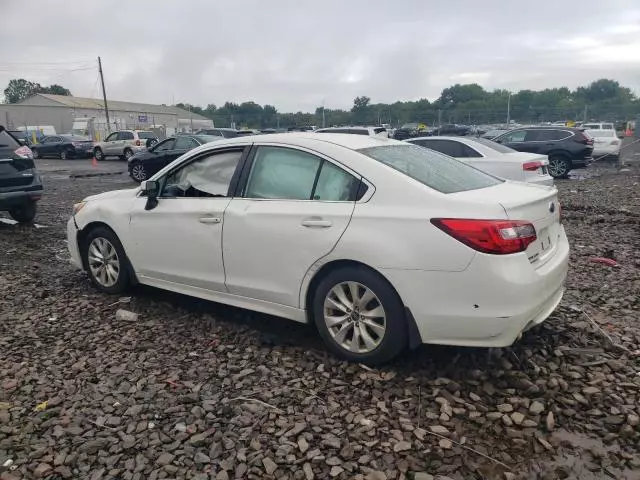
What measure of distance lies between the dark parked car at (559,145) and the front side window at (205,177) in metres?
13.2

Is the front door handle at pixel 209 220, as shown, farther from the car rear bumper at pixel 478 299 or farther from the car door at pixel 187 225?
the car rear bumper at pixel 478 299

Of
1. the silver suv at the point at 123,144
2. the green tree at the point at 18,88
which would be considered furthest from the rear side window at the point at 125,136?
the green tree at the point at 18,88

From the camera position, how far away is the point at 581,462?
2.72 meters

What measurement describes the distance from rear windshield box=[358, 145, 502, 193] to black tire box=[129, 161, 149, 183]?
14039mm

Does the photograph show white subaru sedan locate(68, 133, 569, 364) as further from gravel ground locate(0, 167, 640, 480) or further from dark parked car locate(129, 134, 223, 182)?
dark parked car locate(129, 134, 223, 182)

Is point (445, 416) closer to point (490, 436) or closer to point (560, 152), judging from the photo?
point (490, 436)

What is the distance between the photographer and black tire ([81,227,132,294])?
4.98 metres

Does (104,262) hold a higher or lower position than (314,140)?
lower

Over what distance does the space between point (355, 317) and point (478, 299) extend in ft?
2.71

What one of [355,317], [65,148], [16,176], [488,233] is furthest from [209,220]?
[65,148]

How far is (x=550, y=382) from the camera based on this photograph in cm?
342

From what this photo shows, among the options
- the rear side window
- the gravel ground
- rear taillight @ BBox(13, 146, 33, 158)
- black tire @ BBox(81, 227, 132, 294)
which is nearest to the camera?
the gravel ground

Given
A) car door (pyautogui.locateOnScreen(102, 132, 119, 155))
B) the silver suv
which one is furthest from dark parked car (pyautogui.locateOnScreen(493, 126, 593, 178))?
car door (pyautogui.locateOnScreen(102, 132, 119, 155))

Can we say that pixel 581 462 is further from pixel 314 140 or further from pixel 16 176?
pixel 16 176
